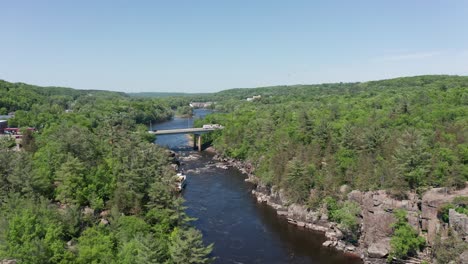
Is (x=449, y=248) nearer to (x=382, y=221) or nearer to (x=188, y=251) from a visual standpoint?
(x=382, y=221)

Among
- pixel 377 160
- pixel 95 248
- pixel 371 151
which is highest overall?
pixel 371 151

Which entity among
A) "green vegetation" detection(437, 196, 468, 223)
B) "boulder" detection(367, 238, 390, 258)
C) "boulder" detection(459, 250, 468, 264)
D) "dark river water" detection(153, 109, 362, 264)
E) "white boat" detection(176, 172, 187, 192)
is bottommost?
"dark river water" detection(153, 109, 362, 264)

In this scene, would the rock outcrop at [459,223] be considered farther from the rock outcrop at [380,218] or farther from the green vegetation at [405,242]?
the rock outcrop at [380,218]

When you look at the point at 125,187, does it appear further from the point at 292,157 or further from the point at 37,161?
the point at 292,157

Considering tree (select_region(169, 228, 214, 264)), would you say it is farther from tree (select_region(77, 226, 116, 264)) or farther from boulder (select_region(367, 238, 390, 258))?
boulder (select_region(367, 238, 390, 258))

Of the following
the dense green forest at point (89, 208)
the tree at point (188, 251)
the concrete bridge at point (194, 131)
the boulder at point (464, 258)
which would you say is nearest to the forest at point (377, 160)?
the boulder at point (464, 258)

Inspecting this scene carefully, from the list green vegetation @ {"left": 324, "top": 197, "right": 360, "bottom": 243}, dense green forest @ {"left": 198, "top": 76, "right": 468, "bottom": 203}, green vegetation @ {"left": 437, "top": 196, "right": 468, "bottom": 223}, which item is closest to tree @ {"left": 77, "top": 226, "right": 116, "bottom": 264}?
green vegetation @ {"left": 324, "top": 197, "right": 360, "bottom": 243}

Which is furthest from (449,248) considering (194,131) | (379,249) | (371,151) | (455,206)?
(194,131)
